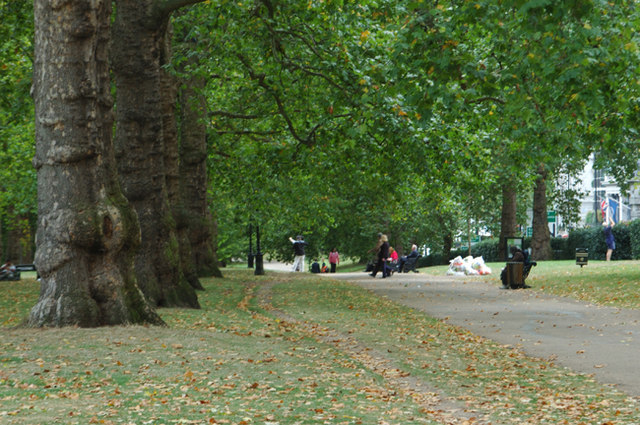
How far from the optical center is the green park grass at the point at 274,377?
7695mm

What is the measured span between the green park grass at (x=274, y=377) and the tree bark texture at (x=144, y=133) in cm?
134

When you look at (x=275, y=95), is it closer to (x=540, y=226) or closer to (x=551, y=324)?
(x=551, y=324)

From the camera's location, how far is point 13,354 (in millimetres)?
9852

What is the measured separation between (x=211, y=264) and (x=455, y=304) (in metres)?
11.5

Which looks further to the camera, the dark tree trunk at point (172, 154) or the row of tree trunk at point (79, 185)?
the dark tree trunk at point (172, 154)

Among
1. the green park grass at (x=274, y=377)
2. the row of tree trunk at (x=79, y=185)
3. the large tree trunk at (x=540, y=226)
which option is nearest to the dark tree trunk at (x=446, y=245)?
the large tree trunk at (x=540, y=226)

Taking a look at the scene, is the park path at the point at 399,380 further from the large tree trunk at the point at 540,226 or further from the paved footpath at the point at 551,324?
the large tree trunk at the point at 540,226

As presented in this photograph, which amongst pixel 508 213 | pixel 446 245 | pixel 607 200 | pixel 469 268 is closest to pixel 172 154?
pixel 469 268

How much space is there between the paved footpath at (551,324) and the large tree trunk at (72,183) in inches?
238

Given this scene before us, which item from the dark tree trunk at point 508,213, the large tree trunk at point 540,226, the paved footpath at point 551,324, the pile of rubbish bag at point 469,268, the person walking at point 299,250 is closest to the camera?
the paved footpath at point 551,324

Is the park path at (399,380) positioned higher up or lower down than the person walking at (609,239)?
lower down

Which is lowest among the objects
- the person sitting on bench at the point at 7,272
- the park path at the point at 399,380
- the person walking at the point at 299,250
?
the park path at the point at 399,380

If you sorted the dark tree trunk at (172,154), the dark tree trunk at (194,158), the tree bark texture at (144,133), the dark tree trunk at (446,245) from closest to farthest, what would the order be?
the tree bark texture at (144,133) → the dark tree trunk at (172,154) → the dark tree trunk at (194,158) → the dark tree trunk at (446,245)

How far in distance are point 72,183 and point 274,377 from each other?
14.4 feet
